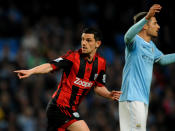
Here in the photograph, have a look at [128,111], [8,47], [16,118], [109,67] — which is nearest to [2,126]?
[16,118]

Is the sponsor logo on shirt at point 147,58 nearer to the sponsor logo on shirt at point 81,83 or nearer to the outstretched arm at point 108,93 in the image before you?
the outstretched arm at point 108,93

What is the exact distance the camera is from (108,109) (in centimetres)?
1071

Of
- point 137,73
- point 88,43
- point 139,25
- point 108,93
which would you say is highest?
point 139,25

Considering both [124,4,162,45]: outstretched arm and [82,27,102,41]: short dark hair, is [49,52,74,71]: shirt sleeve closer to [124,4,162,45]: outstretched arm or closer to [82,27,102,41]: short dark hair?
[82,27,102,41]: short dark hair

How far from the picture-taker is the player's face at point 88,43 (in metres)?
6.12

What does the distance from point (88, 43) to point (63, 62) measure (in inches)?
18.4

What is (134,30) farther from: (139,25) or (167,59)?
(167,59)

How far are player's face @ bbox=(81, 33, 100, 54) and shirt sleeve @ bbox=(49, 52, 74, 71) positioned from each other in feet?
0.66

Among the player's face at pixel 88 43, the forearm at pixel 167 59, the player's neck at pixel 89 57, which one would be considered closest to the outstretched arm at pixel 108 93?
the player's neck at pixel 89 57

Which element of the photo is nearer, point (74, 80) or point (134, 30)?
point (134, 30)

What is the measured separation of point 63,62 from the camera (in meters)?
5.97

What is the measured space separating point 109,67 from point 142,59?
566 centimetres

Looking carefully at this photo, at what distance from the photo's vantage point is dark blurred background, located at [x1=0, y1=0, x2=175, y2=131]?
10.1 m

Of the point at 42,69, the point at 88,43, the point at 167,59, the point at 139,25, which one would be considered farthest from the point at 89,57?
the point at 167,59
